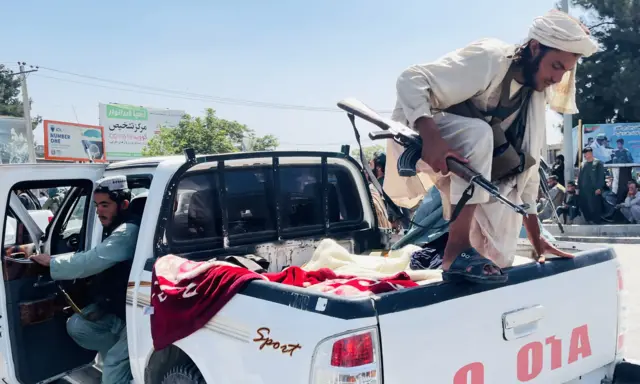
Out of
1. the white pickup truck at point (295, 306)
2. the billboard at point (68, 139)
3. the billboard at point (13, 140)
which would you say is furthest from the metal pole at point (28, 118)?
the white pickup truck at point (295, 306)

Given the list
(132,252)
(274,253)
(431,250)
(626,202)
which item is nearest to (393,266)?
(431,250)

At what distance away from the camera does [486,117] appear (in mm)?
2646

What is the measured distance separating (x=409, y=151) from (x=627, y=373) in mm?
1586

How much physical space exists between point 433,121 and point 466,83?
0.81ft

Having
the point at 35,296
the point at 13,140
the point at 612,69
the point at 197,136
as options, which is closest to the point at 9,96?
the point at 13,140

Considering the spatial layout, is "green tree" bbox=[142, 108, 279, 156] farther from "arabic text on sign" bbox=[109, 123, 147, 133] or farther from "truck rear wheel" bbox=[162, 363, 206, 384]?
"truck rear wheel" bbox=[162, 363, 206, 384]

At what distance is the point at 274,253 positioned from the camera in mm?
3572

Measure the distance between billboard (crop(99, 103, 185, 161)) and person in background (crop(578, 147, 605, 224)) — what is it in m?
41.1

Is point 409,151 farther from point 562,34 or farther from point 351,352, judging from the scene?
point 351,352

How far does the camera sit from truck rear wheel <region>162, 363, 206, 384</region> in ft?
8.30

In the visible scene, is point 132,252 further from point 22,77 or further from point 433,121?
point 22,77

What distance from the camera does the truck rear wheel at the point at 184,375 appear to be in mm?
2529

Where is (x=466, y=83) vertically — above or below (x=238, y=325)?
above

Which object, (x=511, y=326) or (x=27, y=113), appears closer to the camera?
(x=511, y=326)
